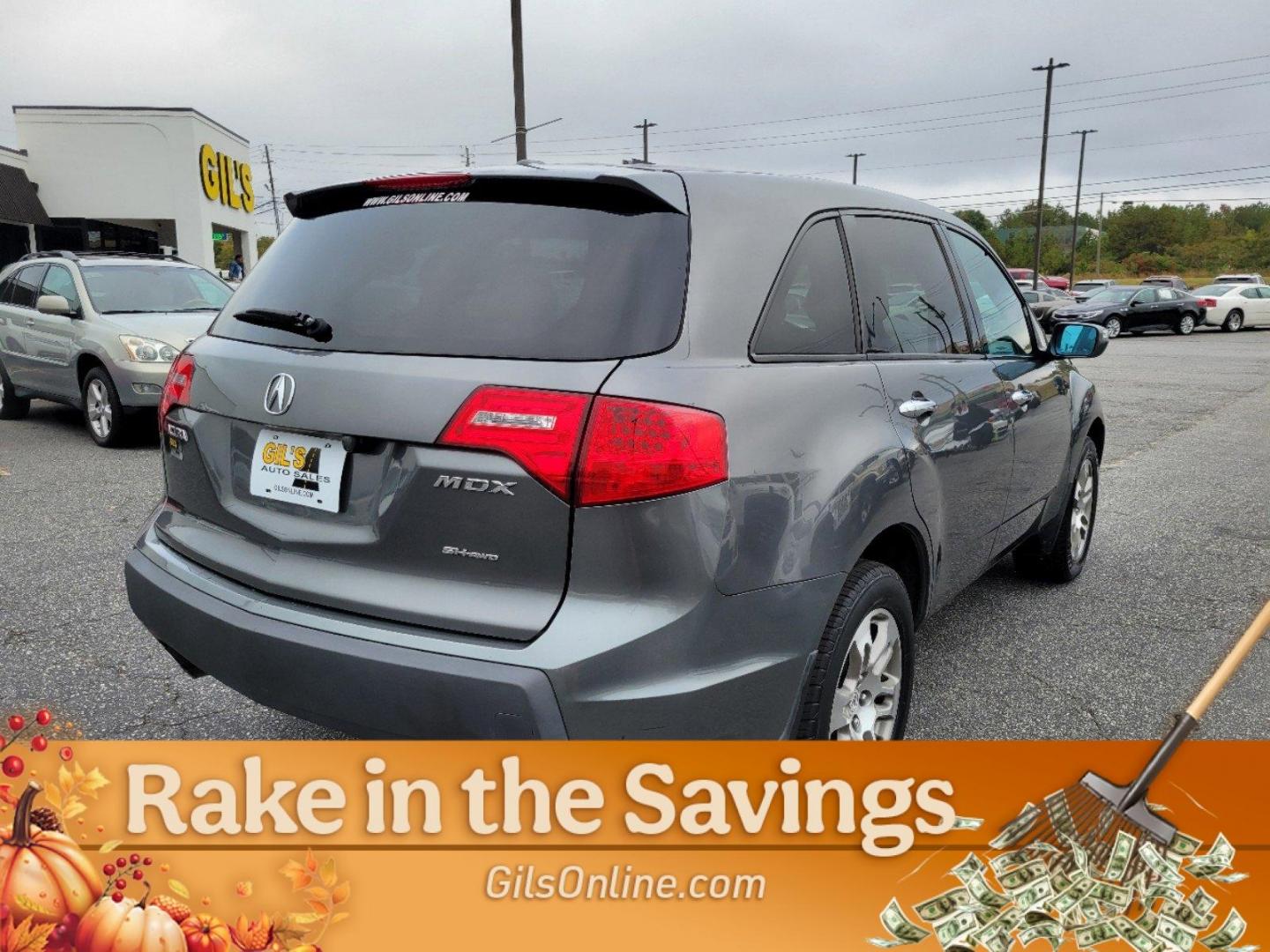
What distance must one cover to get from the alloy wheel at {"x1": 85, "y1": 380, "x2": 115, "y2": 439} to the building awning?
1957 cm

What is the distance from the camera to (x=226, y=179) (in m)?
30.7

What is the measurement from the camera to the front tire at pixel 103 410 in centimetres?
816

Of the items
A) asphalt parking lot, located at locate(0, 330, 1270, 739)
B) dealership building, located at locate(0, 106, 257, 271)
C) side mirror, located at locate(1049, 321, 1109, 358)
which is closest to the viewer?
asphalt parking lot, located at locate(0, 330, 1270, 739)

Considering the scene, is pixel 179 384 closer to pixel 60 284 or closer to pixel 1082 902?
pixel 1082 902

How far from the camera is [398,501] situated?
2145 mm

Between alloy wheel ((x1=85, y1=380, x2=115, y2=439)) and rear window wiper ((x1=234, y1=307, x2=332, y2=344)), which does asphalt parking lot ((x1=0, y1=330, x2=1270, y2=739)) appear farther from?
rear window wiper ((x1=234, y1=307, x2=332, y2=344))

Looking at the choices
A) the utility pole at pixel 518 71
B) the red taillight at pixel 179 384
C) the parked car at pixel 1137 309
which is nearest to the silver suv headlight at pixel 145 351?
the red taillight at pixel 179 384

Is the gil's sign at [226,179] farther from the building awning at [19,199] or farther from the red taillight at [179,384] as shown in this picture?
the red taillight at [179,384]

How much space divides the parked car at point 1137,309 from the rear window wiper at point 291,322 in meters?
27.5

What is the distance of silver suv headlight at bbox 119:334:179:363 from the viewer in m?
8.07

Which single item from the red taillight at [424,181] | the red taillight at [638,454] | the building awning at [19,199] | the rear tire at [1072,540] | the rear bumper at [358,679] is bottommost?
the rear tire at [1072,540]

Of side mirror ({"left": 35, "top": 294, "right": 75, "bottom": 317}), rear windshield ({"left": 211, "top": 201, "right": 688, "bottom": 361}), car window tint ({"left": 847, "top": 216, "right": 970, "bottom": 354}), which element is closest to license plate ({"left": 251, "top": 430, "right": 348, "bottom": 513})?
rear windshield ({"left": 211, "top": 201, "right": 688, "bottom": 361})

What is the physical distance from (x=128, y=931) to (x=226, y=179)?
106 ft

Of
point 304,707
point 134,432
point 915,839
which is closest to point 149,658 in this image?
point 304,707
